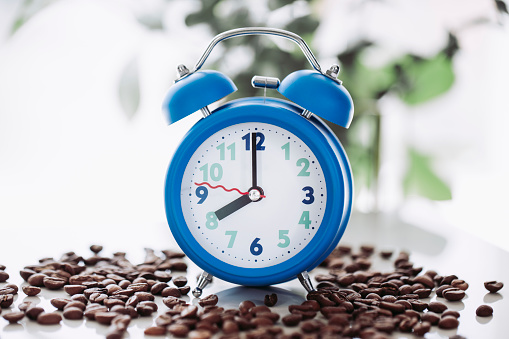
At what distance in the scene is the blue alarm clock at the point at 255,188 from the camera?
4.00 feet

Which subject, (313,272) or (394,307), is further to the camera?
(313,272)

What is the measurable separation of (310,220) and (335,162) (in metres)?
0.13

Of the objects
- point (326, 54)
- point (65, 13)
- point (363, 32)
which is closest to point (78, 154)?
point (65, 13)

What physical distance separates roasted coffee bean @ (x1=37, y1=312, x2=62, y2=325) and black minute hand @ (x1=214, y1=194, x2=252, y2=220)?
1.23 feet

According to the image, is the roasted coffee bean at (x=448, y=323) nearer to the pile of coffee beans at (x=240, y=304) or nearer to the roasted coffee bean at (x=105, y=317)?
the pile of coffee beans at (x=240, y=304)

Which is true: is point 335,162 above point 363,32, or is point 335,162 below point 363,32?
below

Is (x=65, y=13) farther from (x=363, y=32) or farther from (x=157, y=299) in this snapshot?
(x=157, y=299)

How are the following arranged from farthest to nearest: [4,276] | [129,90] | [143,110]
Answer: [143,110] < [129,90] < [4,276]

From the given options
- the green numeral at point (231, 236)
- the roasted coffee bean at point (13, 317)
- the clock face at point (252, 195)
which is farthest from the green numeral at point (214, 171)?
the roasted coffee bean at point (13, 317)

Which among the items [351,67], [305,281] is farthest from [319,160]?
[351,67]

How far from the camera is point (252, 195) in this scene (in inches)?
48.6

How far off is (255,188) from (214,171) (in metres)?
0.09

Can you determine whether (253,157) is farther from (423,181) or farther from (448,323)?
(423,181)

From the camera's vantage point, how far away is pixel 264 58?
2.44 meters
